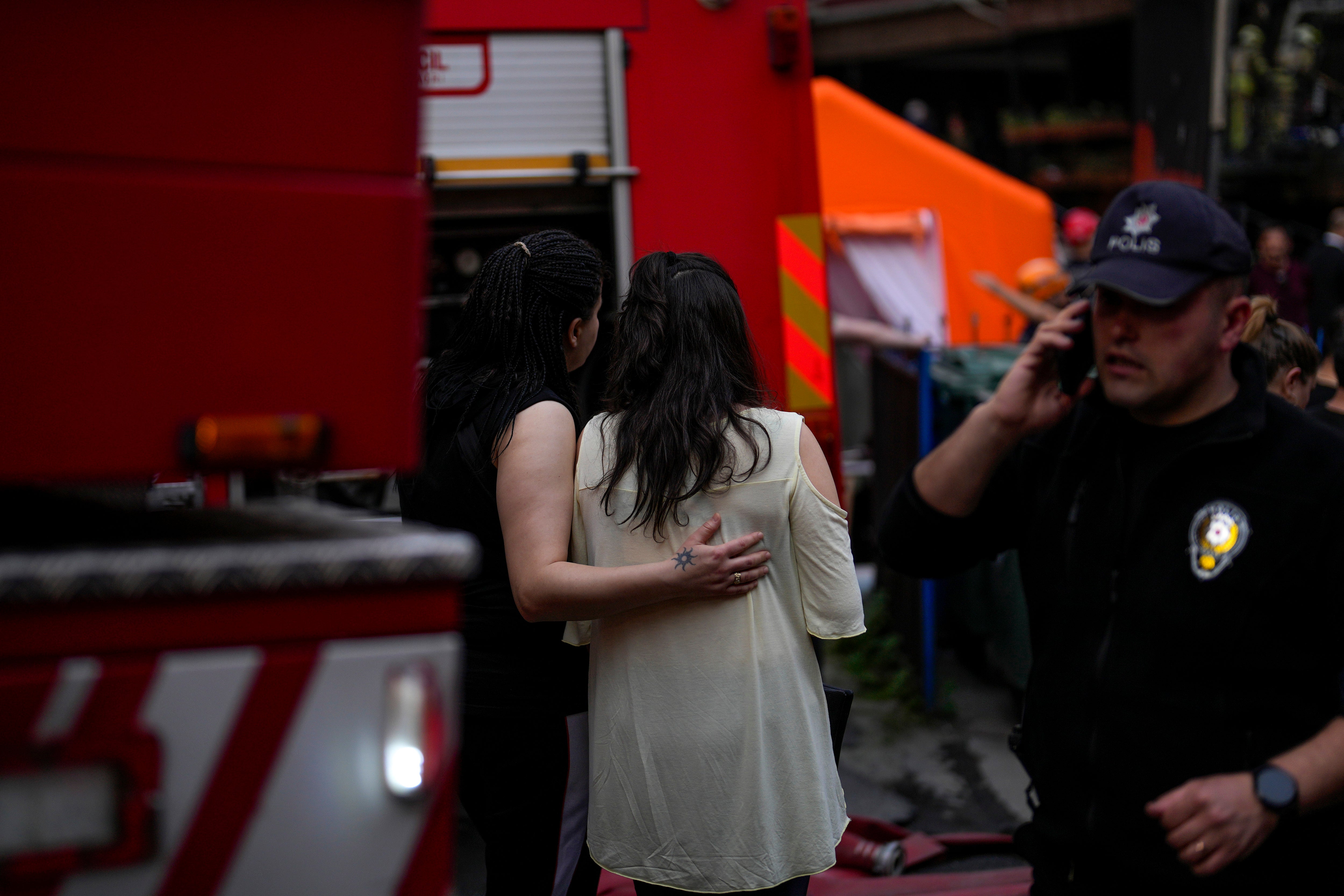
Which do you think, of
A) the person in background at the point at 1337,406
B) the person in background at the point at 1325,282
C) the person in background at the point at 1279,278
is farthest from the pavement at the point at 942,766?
the person in background at the point at 1325,282

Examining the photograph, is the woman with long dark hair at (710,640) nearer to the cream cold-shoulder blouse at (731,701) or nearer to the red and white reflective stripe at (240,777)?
the cream cold-shoulder blouse at (731,701)

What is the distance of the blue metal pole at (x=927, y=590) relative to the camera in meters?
5.46

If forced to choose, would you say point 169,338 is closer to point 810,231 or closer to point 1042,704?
point 1042,704

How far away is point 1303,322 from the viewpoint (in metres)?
9.77

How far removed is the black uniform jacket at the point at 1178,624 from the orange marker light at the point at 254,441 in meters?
1.12

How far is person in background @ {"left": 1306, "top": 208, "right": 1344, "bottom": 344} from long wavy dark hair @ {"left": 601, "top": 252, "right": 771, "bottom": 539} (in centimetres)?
901

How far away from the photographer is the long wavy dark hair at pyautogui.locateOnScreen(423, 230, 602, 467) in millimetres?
2539

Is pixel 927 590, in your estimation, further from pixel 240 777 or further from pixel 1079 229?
pixel 1079 229

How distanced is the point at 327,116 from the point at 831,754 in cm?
152

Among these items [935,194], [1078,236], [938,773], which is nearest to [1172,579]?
[938,773]

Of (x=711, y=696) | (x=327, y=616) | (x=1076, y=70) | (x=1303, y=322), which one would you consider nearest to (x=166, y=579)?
(x=327, y=616)

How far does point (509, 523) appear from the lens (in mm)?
2354

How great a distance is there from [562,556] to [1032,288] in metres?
7.31

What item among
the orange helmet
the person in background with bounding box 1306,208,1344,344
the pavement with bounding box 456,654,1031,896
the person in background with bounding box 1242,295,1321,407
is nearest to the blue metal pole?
the pavement with bounding box 456,654,1031,896
